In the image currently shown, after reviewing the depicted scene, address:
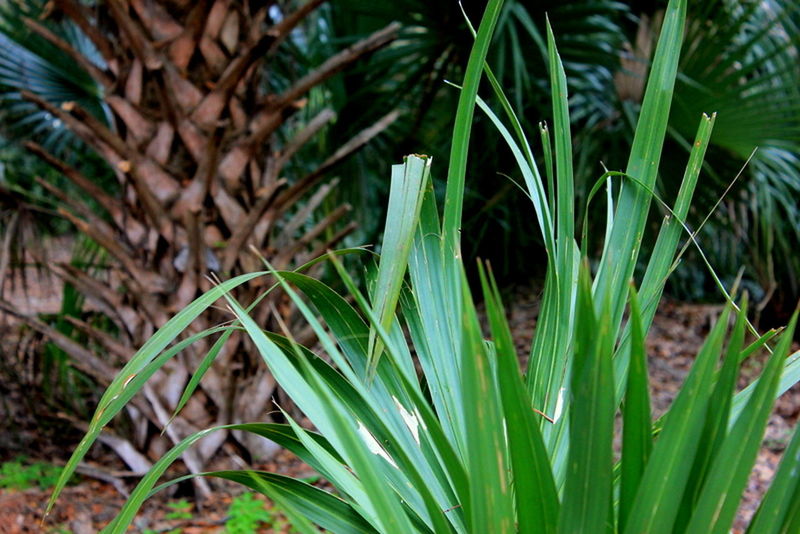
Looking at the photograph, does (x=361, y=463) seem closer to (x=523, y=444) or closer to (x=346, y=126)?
(x=523, y=444)

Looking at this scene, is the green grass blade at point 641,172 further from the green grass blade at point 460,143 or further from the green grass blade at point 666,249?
the green grass blade at point 460,143

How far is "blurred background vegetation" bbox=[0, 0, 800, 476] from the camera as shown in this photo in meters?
1.64

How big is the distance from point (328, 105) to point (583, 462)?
2621mm

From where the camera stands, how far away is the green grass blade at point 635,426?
17.6 inches

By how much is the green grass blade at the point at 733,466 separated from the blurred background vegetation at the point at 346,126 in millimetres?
1002

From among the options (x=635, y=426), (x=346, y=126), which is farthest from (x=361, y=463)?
(x=346, y=126)

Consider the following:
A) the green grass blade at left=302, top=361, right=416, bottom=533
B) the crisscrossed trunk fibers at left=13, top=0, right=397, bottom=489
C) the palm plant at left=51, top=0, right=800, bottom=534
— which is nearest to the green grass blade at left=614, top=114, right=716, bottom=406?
the palm plant at left=51, top=0, right=800, bottom=534

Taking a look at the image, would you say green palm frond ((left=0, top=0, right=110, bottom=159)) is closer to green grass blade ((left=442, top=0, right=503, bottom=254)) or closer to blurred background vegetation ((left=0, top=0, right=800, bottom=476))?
blurred background vegetation ((left=0, top=0, right=800, bottom=476))

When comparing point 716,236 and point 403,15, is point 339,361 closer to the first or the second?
point 403,15

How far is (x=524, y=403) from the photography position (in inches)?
17.2

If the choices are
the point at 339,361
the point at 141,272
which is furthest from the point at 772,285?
the point at 339,361

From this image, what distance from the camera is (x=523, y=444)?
448 millimetres

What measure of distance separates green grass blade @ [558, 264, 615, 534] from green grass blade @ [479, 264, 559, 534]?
0.03 meters

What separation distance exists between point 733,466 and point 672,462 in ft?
0.12
